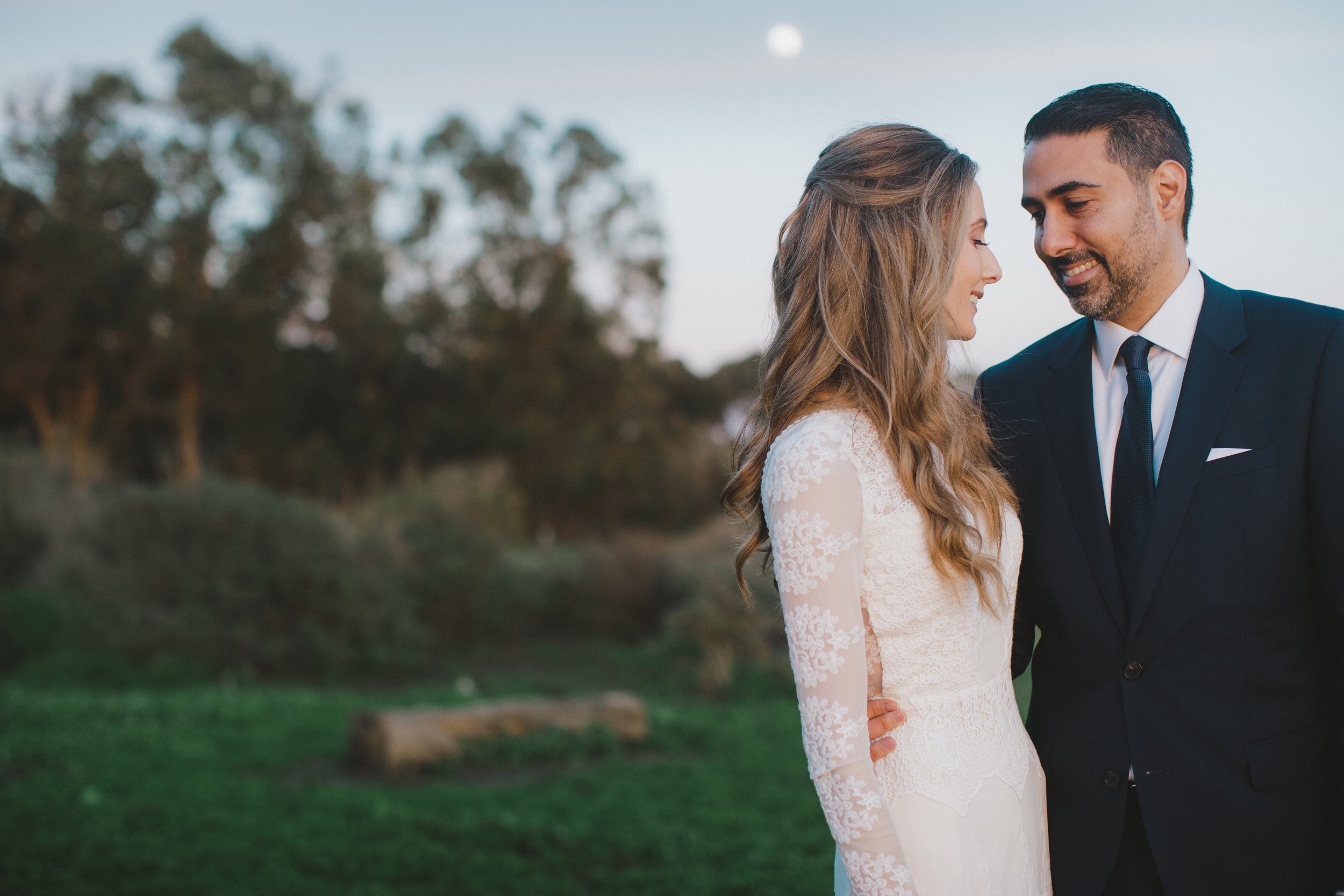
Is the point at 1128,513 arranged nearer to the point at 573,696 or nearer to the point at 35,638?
A: the point at 573,696

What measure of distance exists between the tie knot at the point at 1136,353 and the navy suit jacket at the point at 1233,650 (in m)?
0.12

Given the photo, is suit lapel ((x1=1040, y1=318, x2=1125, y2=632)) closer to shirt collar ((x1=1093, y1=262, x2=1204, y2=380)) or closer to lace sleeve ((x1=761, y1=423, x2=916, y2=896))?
shirt collar ((x1=1093, y1=262, x2=1204, y2=380))

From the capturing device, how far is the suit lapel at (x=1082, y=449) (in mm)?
2453

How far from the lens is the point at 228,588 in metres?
11.5

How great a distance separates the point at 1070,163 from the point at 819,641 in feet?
4.54

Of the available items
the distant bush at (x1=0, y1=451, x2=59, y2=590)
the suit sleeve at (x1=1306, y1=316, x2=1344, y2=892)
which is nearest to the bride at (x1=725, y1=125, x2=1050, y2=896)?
the suit sleeve at (x1=1306, y1=316, x2=1344, y2=892)

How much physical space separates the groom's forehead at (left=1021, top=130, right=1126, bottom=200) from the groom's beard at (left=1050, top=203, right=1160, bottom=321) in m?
0.13

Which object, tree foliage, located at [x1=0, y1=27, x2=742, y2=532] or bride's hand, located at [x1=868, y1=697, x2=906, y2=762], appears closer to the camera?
bride's hand, located at [x1=868, y1=697, x2=906, y2=762]

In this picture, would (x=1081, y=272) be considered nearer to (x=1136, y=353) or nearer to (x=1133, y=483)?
(x=1136, y=353)

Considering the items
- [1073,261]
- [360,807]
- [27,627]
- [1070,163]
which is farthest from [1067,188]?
[27,627]

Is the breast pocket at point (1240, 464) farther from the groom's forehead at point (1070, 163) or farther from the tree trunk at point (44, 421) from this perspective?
the tree trunk at point (44, 421)

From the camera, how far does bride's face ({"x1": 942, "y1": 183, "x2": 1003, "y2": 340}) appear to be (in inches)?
92.2

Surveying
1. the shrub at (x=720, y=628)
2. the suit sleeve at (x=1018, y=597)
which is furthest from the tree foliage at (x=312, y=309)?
the suit sleeve at (x=1018, y=597)

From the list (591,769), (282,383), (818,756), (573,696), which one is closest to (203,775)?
(591,769)
